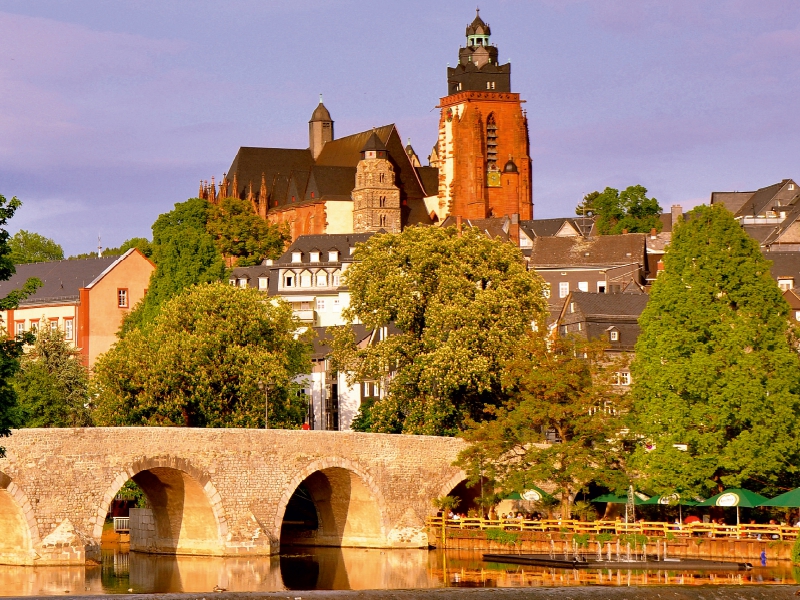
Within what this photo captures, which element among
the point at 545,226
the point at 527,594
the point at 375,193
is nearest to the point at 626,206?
the point at 545,226

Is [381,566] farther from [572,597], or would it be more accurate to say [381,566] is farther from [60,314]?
[60,314]

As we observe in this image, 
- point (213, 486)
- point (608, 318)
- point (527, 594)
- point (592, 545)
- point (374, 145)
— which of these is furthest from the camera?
point (374, 145)

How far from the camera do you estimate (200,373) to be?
227 feet

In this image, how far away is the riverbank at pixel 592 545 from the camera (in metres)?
52.5

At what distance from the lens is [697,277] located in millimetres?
57875

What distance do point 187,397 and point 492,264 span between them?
1327cm

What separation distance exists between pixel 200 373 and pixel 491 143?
87.2m

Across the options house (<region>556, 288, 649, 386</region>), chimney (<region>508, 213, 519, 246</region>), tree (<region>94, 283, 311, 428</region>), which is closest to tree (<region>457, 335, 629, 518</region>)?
tree (<region>94, 283, 311, 428</region>)

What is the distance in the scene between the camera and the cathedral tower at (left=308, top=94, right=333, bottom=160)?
167500 millimetres

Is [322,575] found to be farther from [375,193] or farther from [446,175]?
[446,175]

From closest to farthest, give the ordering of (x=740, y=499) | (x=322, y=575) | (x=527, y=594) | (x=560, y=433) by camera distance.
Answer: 1. (x=527, y=594)
2. (x=322, y=575)
3. (x=740, y=499)
4. (x=560, y=433)

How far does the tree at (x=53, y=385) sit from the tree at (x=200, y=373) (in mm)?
6750

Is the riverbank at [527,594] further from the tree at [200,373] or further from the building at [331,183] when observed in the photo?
the building at [331,183]

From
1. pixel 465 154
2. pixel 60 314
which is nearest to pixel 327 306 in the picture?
pixel 60 314
